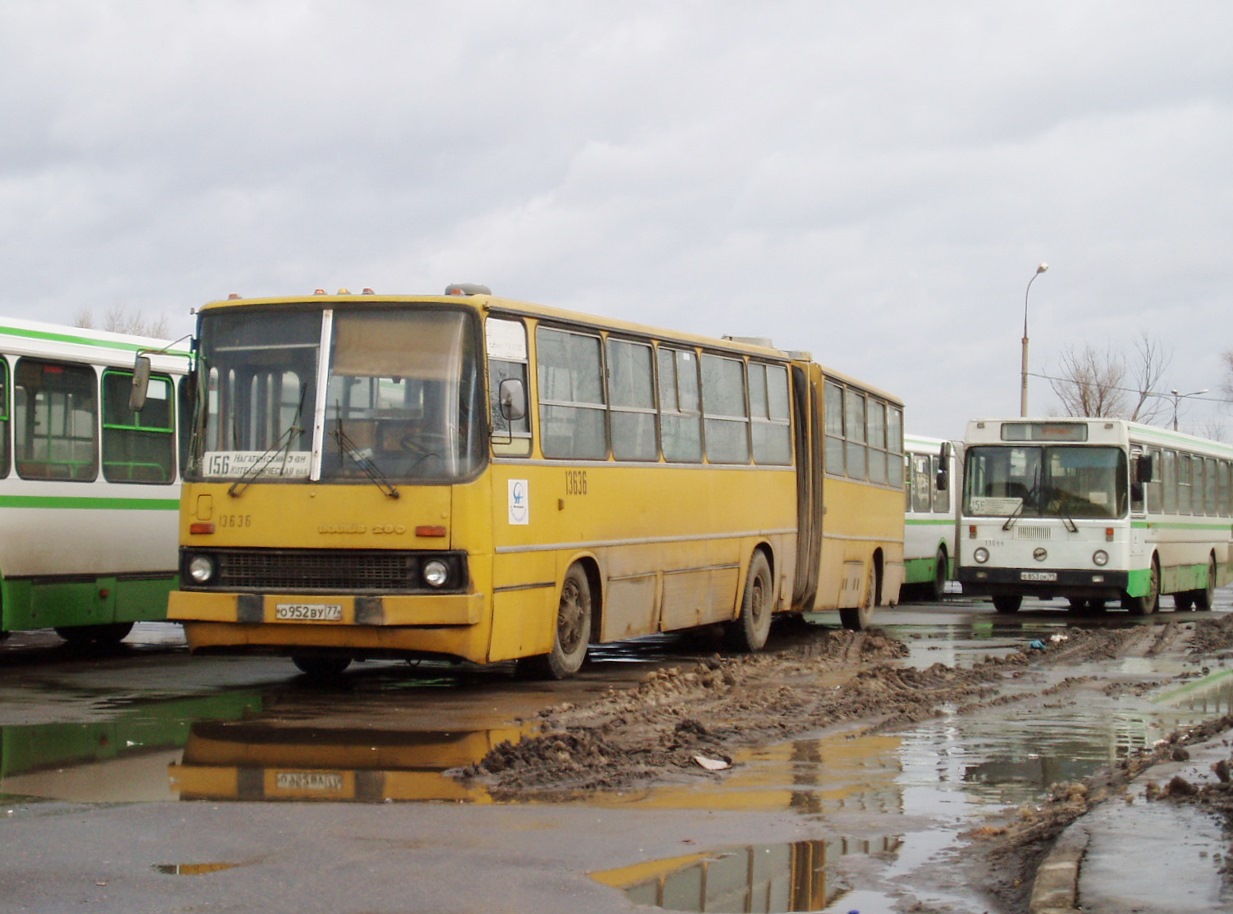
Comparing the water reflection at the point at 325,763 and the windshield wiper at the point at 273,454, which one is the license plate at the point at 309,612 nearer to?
the windshield wiper at the point at 273,454

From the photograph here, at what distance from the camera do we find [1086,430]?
28578mm

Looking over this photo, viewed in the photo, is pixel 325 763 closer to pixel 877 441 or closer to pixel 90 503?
pixel 90 503

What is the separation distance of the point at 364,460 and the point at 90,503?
4.90 metres

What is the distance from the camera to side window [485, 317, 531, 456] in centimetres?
1398

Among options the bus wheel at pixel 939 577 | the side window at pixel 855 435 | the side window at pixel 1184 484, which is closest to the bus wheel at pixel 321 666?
the side window at pixel 855 435

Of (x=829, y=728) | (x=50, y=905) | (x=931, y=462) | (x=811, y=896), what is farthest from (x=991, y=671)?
(x=931, y=462)

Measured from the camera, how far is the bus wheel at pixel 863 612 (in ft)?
78.3

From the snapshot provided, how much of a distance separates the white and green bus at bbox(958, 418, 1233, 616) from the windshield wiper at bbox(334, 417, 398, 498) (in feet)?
54.8

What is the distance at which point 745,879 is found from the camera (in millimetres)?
7426

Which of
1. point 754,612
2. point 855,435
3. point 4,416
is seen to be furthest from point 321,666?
point 855,435

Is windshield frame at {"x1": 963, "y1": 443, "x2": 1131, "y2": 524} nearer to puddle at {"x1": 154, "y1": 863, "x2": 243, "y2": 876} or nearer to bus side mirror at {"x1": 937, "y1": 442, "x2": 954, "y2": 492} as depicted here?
bus side mirror at {"x1": 937, "y1": 442, "x2": 954, "y2": 492}

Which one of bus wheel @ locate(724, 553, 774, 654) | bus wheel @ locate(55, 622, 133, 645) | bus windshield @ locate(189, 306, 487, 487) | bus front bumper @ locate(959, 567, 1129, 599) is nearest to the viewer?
bus windshield @ locate(189, 306, 487, 487)

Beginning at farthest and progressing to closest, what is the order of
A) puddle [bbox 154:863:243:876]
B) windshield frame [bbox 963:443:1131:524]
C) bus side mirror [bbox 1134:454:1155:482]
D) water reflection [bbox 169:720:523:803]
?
windshield frame [bbox 963:443:1131:524]
bus side mirror [bbox 1134:454:1155:482]
water reflection [bbox 169:720:523:803]
puddle [bbox 154:863:243:876]

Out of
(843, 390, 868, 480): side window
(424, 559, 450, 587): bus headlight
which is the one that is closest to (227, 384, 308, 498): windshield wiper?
(424, 559, 450, 587): bus headlight
